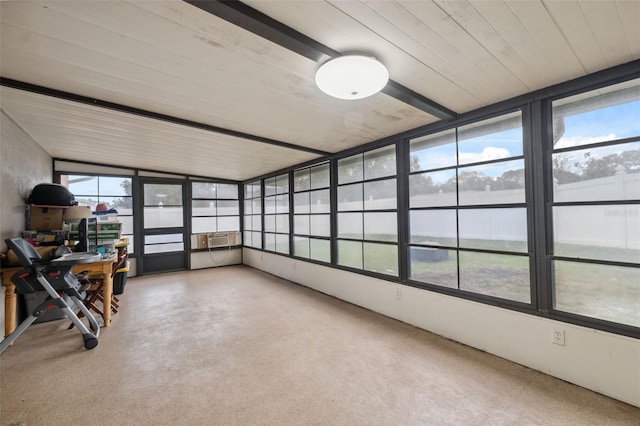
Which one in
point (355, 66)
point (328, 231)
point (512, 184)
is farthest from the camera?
point (328, 231)

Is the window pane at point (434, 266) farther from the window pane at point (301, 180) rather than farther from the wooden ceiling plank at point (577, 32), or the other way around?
the window pane at point (301, 180)

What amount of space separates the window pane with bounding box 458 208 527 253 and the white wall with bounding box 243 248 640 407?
22.5 inches

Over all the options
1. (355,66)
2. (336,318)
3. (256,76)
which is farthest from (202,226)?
(355,66)

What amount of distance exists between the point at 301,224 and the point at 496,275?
3.30m

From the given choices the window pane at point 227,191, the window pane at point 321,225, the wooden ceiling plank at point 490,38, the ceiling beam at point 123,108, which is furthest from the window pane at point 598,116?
the window pane at point 227,191

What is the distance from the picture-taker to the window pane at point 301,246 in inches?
191

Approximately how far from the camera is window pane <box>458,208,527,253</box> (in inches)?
90.0

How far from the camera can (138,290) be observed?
15.3 ft

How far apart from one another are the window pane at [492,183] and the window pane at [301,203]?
275cm

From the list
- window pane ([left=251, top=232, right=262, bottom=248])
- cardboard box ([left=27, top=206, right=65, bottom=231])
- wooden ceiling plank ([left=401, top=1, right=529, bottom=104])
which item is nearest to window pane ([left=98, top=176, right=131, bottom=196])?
cardboard box ([left=27, top=206, right=65, bottom=231])

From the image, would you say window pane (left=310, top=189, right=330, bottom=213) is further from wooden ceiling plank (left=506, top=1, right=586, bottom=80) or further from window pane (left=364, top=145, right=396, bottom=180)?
wooden ceiling plank (left=506, top=1, right=586, bottom=80)

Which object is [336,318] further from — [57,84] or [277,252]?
[57,84]

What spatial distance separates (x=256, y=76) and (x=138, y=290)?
15.1ft

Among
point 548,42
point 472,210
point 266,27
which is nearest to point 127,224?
point 266,27
